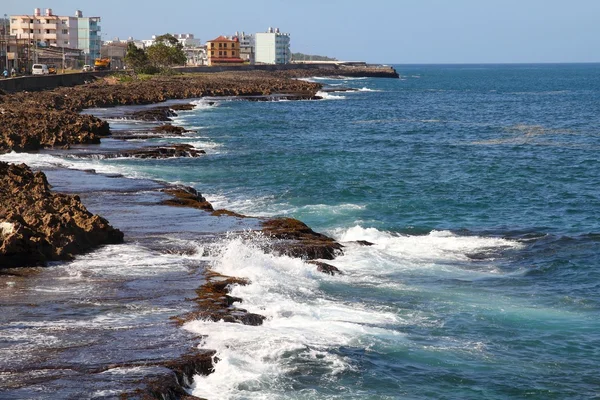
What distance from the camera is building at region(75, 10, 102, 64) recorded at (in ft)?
→ 589

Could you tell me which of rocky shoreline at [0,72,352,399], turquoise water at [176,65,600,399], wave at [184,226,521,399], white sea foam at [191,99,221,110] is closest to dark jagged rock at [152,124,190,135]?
turquoise water at [176,65,600,399]

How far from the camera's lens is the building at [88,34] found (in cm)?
17962

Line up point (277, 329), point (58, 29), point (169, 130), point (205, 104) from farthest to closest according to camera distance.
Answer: point (58, 29)
point (205, 104)
point (169, 130)
point (277, 329)

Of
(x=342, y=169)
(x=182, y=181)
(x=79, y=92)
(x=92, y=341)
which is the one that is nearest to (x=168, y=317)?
(x=92, y=341)

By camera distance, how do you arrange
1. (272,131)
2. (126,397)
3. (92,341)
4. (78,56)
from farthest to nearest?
(78,56) → (272,131) → (92,341) → (126,397)

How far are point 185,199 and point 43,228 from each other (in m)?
7.88

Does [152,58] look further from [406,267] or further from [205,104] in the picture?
[406,267]

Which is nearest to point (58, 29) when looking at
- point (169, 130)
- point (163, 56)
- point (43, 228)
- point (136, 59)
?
point (163, 56)

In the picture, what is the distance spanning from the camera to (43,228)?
65.5 feet

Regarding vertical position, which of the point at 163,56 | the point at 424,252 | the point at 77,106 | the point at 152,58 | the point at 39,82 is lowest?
the point at 424,252

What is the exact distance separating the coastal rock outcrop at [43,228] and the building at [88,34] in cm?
15842

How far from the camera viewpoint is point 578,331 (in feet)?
56.9

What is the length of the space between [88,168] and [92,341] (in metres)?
22.6

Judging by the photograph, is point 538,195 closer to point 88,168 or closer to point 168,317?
point 88,168
